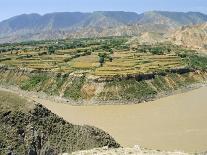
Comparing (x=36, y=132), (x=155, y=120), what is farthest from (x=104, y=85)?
(x=36, y=132)

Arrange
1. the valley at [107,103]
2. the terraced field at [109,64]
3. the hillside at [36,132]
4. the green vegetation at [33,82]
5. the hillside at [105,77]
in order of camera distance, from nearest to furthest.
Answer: the hillside at [36,132]
the valley at [107,103]
the hillside at [105,77]
the green vegetation at [33,82]
the terraced field at [109,64]

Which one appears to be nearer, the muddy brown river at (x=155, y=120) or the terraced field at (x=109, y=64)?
the muddy brown river at (x=155, y=120)

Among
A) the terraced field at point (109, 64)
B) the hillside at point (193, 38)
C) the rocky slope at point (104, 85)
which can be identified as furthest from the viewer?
the hillside at point (193, 38)

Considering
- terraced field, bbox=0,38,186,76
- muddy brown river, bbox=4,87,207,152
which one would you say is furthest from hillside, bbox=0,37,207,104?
muddy brown river, bbox=4,87,207,152

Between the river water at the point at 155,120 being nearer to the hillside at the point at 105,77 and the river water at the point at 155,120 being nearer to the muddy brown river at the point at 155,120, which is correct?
the muddy brown river at the point at 155,120

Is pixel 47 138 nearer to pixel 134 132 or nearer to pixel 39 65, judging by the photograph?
pixel 134 132

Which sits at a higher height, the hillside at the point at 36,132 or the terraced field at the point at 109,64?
the hillside at the point at 36,132

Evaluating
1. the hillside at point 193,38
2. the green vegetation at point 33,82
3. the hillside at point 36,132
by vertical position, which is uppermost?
the hillside at point 36,132

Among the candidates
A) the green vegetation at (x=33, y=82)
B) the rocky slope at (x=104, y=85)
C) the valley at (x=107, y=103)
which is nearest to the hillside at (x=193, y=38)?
the valley at (x=107, y=103)

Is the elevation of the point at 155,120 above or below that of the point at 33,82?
above

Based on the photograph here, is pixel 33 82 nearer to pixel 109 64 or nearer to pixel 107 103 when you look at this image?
pixel 109 64
